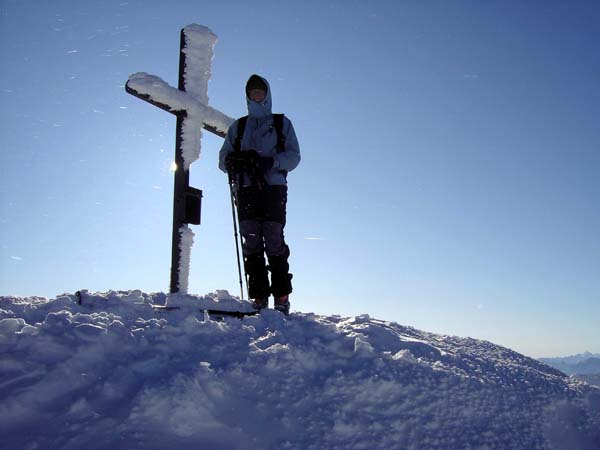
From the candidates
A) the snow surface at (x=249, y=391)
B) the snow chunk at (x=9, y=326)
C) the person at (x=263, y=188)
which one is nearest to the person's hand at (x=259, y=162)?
the person at (x=263, y=188)

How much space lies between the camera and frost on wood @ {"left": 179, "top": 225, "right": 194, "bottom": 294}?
16.9 ft

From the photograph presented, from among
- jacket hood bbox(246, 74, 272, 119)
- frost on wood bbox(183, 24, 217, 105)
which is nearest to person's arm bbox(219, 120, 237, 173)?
jacket hood bbox(246, 74, 272, 119)

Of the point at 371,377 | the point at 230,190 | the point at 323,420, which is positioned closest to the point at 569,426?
the point at 371,377

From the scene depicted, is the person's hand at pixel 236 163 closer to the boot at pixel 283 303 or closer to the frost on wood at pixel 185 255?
the frost on wood at pixel 185 255

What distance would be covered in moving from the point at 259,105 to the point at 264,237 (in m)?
1.56

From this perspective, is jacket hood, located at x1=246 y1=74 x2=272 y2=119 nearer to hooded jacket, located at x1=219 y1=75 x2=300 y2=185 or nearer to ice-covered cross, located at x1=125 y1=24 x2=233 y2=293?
hooded jacket, located at x1=219 y1=75 x2=300 y2=185

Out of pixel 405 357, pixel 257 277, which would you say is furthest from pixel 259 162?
pixel 405 357

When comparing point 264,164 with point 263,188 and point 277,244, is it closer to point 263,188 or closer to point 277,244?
point 263,188

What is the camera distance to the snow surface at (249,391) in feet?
6.42

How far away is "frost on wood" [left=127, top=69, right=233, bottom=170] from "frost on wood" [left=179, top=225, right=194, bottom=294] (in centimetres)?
86

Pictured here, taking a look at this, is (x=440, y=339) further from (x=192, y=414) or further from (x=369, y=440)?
(x=192, y=414)

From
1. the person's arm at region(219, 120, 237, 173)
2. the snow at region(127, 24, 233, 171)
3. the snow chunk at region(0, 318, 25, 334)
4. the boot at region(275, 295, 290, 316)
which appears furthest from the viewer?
the snow at region(127, 24, 233, 171)

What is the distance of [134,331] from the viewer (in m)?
2.78

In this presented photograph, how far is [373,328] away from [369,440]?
5.25 feet
